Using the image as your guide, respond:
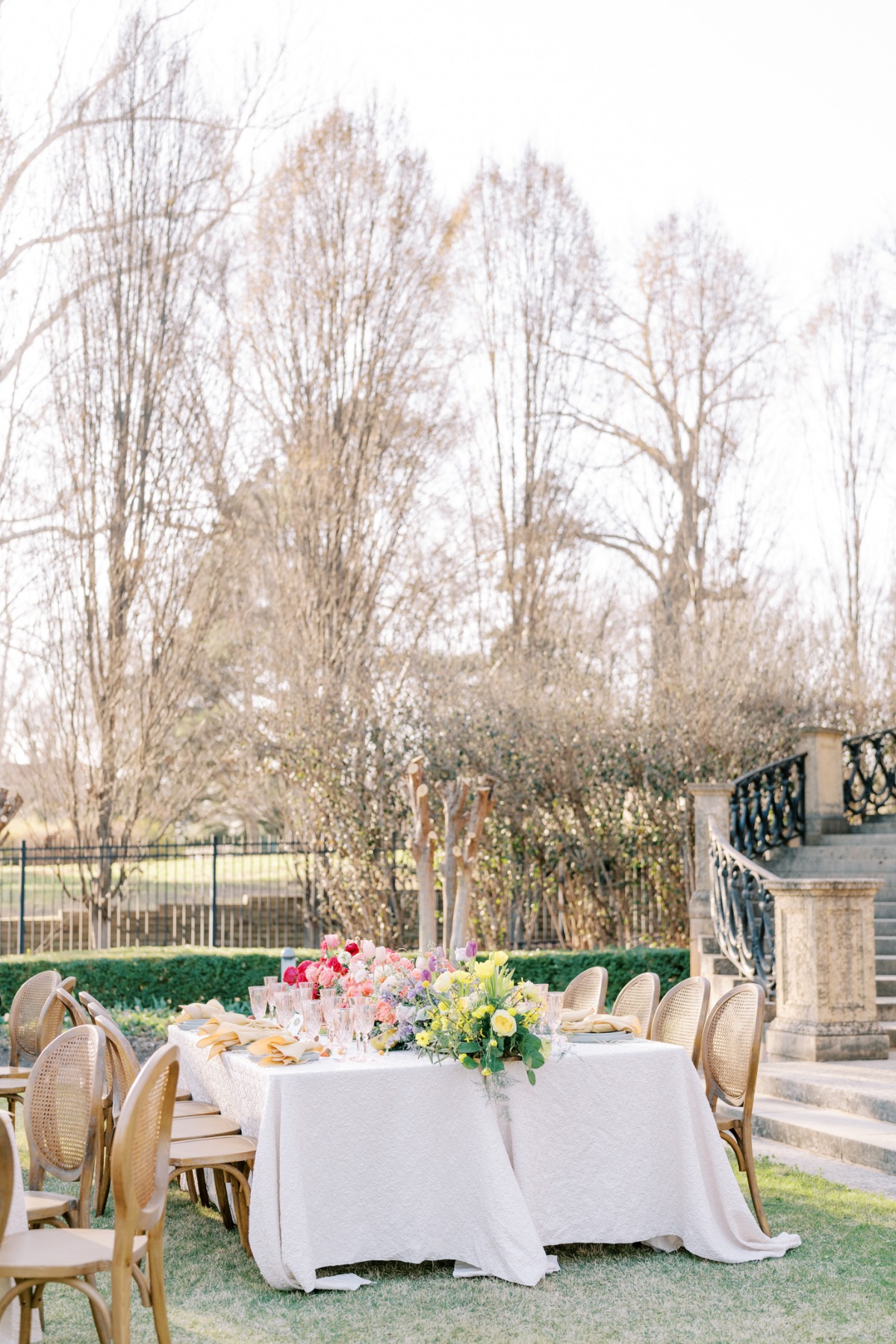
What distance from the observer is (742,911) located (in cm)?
1168

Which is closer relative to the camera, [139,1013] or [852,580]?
[139,1013]

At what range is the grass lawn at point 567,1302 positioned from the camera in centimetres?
450

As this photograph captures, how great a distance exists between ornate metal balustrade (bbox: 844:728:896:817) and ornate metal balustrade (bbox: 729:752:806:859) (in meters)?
1.04

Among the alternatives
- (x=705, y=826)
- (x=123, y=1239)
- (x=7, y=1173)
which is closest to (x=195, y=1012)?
(x=123, y=1239)

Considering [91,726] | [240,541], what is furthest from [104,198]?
[91,726]

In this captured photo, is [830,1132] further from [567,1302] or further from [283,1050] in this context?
[283,1050]

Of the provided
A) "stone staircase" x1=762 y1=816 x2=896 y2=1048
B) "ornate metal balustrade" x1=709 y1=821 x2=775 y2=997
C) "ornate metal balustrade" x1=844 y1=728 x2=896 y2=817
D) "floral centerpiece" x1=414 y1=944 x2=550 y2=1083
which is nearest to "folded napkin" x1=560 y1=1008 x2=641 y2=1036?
"floral centerpiece" x1=414 y1=944 x2=550 y2=1083

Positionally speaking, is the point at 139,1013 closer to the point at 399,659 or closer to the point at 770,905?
the point at 770,905

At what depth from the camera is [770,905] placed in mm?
10859

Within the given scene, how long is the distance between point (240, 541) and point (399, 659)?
8.92 feet

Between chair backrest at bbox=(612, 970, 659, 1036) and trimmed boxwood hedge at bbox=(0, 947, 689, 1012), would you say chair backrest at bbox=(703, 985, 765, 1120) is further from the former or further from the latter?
trimmed boxwood hedge at bbox=(0, 947, 689, 1012)

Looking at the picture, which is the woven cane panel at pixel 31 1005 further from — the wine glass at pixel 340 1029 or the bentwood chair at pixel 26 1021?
the wine glass at pixel 340 1029

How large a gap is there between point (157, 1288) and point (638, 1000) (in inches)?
145

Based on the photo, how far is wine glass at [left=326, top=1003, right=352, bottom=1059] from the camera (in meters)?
5.46
